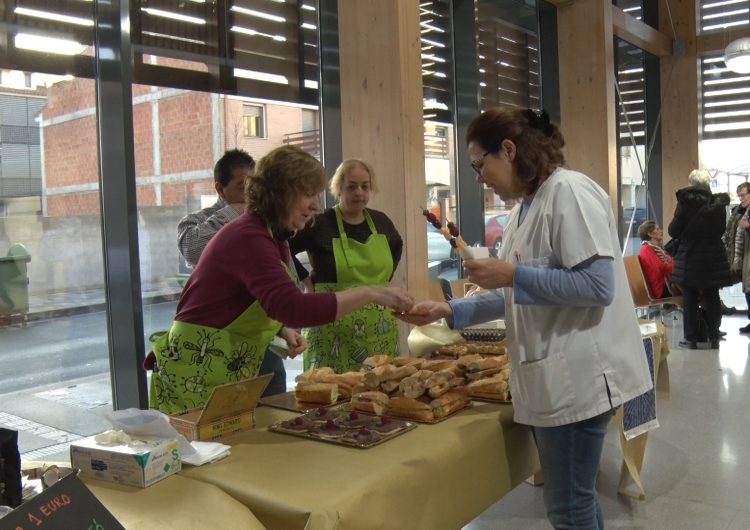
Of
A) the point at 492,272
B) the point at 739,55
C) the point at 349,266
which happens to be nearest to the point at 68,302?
the point at 349,266

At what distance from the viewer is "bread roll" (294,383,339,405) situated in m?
2.01

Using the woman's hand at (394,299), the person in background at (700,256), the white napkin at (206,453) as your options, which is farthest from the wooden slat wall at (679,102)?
the white napkin at (206,453)

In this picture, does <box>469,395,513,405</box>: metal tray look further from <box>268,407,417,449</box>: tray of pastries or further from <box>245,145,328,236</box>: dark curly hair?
<box>245,145,328,236</box>: dark curly hair

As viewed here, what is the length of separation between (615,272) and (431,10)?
4.13 meters

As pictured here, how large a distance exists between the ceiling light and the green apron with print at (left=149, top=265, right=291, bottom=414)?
6577mm

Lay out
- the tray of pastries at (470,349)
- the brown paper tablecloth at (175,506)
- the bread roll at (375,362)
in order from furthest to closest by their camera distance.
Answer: the tray of pastries at (470,349)
the bread roll at (375,362)
the brown paper tablecloth at (175,506)

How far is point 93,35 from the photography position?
120 inches

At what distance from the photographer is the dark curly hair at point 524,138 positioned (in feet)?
5.51

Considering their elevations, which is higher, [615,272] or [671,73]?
[671,73]

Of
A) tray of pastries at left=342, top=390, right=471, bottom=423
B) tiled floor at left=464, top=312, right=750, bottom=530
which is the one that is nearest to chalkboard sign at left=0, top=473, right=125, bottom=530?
tray of pastries at left=342, top=390, right=471, bottom=423

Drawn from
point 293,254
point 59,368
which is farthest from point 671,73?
point 59,368

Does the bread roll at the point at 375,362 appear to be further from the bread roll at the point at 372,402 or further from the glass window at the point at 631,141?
the glass window at the point at 631,141

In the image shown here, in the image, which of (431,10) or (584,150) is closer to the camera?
(431,10)

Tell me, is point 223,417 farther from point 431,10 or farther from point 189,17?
point 431,10
